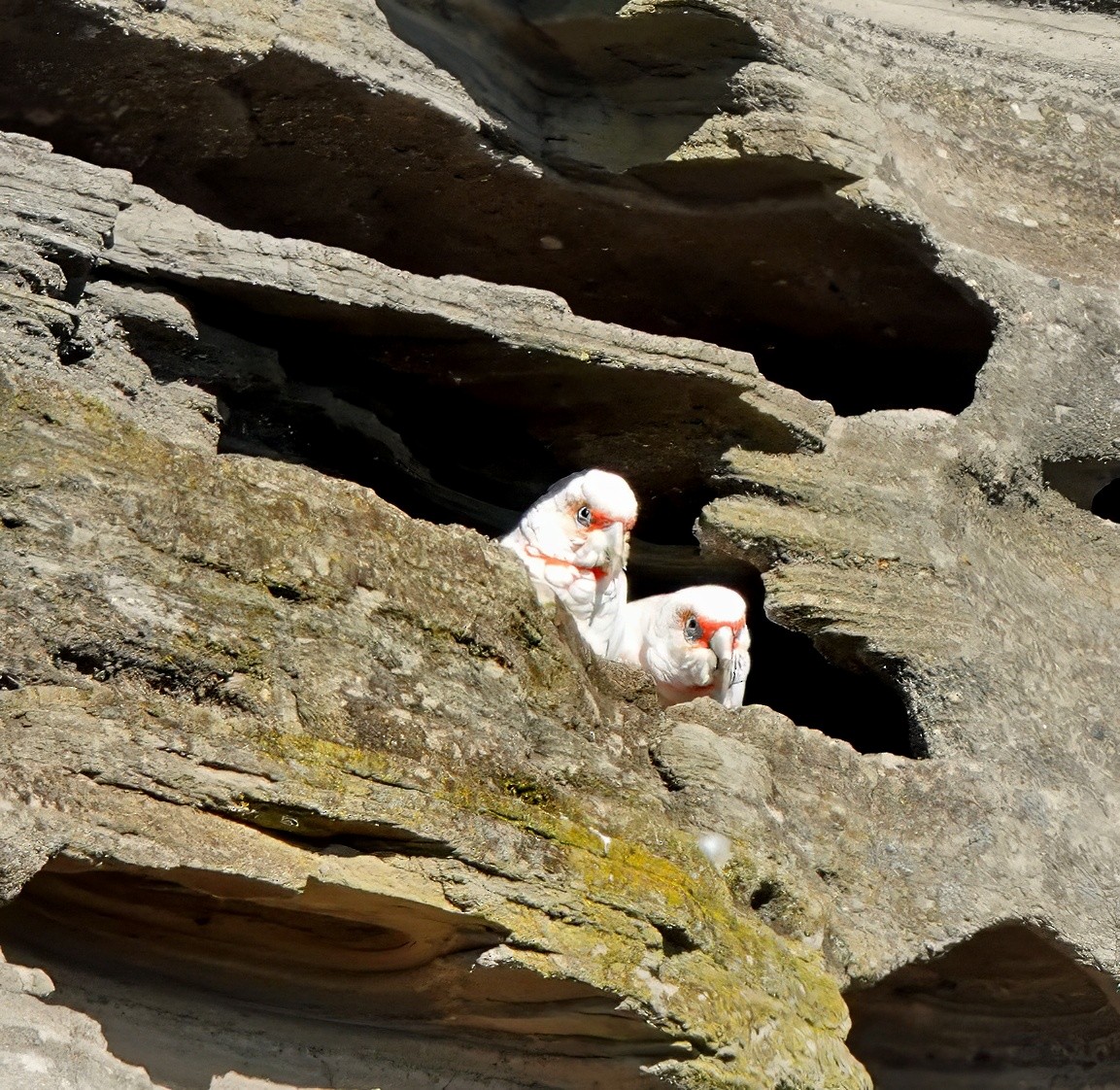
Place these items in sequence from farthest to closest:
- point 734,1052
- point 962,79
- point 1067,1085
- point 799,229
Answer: point 962,79, point 799,229, point 1067,1085, point 734,1052

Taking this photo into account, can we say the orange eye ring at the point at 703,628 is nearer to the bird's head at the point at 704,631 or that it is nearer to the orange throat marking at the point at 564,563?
the bird's head at the point at 704,631

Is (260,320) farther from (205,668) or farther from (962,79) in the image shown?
(962,79)

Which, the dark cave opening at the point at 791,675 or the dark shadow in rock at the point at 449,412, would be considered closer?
the dark shadow in rock at the point at 449,412

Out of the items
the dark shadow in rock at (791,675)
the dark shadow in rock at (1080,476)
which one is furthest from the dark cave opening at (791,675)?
the dark shadow in rock at (1080,476)

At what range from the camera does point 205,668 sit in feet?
12.3

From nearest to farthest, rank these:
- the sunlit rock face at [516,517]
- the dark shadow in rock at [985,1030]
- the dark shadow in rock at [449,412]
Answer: the sunlit rock face at [516,517] < the dark shadow in rock at [449,412] < the dark shadow in rock at [985,1030]

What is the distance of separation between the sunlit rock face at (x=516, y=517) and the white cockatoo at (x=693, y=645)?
0.47 ft

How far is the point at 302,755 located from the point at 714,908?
983 millimetres

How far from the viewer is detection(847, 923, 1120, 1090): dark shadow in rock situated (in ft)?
17.2

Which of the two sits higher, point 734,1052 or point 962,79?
point 962,79

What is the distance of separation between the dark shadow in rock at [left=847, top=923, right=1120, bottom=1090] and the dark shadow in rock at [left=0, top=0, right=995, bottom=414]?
1881mm

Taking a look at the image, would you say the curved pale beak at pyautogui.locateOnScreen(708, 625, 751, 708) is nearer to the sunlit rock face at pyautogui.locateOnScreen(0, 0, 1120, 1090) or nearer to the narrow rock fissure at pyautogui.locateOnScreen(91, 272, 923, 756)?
the sunlit rock face at pyautogui.locateOnScreen(0, 0, 1120, 1090)

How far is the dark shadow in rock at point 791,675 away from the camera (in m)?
5.63

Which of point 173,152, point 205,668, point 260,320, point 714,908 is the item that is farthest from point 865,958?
point 173,152
